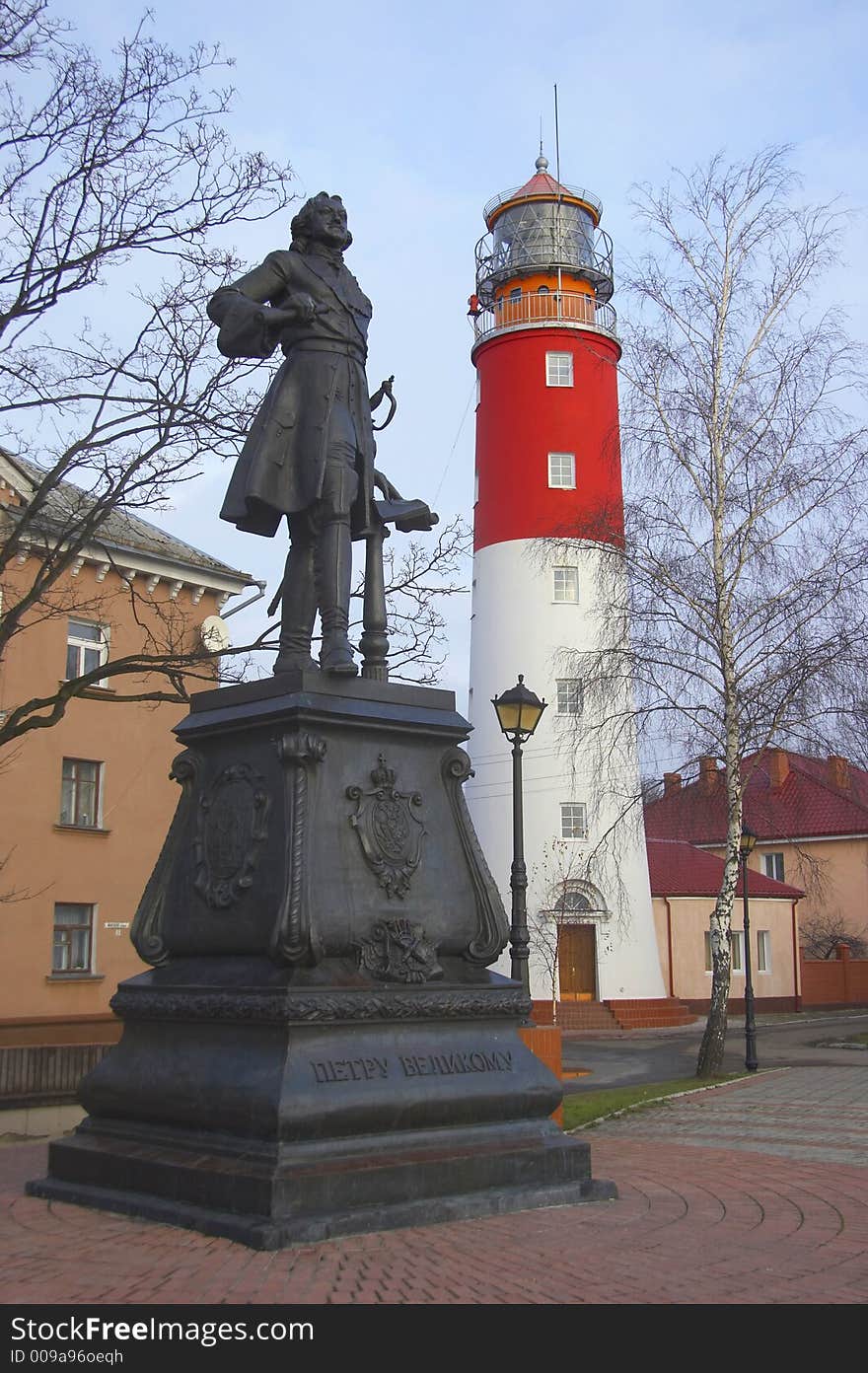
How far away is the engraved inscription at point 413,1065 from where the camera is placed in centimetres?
631

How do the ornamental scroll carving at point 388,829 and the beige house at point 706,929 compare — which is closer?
the ornamental scroll carving at point 388,829

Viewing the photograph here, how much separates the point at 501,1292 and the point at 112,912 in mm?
23350

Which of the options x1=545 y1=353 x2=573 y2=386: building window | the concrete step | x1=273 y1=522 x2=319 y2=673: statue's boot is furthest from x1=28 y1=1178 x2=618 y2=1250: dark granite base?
x1=545 y1=353 x2=573 y2=386: building window

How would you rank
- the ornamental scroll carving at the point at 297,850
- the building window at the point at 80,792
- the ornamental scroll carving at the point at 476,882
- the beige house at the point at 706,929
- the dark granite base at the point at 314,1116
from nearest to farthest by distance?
the dark granite base at the point at 314,1116 → the ornamental scroll carving at the point at 297,850 → the ornamental scroll carving at the point at 476,882 → the building window at the point at 80,792 → the beige house at the point at 706,929

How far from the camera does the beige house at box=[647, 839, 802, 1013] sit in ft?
136

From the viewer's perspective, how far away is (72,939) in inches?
1044

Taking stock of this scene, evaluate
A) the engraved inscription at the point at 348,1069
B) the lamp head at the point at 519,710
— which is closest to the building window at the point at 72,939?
the lamp head at the point at 519,710

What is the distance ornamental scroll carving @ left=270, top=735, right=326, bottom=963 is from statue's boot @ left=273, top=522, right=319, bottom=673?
1068 millimetres

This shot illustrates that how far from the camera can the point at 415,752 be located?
A: 749 centimetres

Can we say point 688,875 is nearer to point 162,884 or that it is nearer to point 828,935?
point 828,935

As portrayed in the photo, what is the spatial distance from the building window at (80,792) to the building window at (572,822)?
1258 centimetres

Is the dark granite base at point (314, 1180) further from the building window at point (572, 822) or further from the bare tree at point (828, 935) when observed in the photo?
the bare tree at point (828, 935)

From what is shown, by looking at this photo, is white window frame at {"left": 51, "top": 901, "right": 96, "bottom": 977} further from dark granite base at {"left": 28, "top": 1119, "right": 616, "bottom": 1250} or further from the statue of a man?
dark granite base at {"left": 28, "top": 1119, "right": 616, "bottom": 1250}
